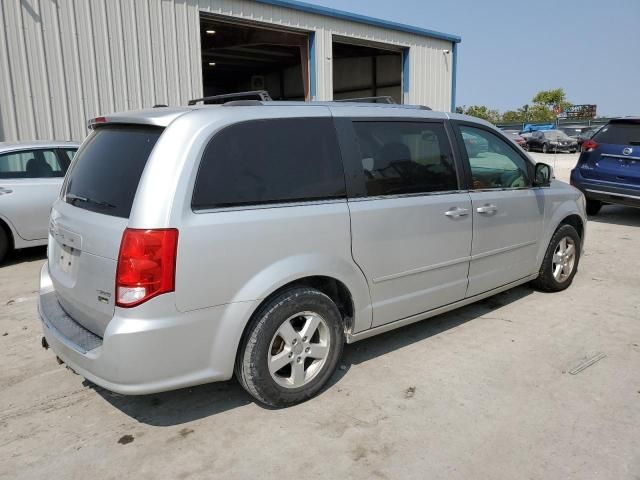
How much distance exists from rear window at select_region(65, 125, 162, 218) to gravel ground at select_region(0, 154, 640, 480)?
1233 millimetres

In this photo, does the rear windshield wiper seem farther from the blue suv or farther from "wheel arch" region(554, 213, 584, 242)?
the blue suv

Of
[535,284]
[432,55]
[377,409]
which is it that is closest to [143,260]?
[377,409]

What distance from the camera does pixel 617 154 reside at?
27.3 ft

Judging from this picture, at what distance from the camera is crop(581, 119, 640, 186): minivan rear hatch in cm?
813

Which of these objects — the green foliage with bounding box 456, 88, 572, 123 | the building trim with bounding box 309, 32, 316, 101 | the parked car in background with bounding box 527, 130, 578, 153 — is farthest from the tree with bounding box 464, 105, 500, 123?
the building trim with bounding box 309, 32, 316, 101

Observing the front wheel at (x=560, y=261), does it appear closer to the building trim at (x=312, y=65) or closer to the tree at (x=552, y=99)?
the building trim at (x=312, y=65)

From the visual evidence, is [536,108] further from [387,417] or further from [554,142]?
[387,417]

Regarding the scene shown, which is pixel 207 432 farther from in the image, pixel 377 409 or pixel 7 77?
pixel 7 77

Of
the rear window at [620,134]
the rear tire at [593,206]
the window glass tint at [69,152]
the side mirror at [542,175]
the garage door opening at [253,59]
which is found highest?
the garage door opening at [253,59]

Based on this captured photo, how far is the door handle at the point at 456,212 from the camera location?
3789mm

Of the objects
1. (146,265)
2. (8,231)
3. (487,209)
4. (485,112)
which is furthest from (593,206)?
(485,112)

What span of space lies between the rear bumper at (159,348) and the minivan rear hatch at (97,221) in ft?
0.42

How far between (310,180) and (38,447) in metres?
2.06

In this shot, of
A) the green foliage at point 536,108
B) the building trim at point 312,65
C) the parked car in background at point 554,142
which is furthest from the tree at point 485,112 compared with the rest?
the building trim at point 312,65
